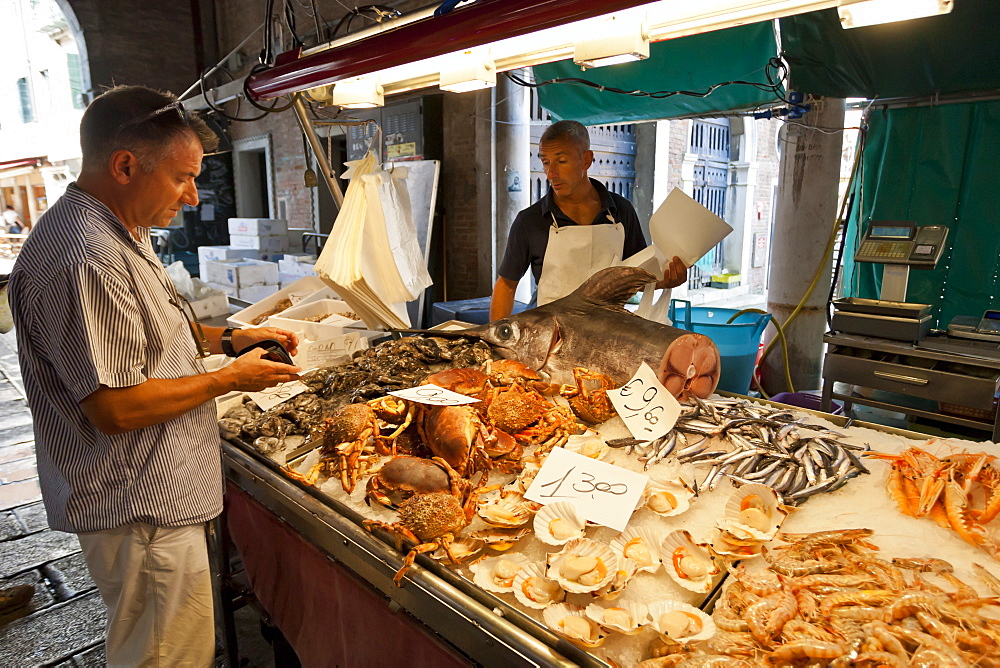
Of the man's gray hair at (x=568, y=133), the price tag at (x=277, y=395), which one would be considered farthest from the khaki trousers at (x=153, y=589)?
the man's gray hair at (x=568, y=133)

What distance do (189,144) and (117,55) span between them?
42.2 feet

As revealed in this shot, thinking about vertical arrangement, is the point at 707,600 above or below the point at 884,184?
below

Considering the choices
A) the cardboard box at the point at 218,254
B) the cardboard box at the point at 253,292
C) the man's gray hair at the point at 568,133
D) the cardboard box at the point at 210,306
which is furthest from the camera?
the cardboard box at the point at 218,254

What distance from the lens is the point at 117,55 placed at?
38.1ft

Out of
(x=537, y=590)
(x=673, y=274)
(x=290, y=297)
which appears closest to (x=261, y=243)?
(x=290, y=297)

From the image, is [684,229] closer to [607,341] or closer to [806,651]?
[607,341]

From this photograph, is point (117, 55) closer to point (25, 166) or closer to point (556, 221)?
point (25, 166)

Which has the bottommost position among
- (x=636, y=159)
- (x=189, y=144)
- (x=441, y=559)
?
(x=441, y=559)

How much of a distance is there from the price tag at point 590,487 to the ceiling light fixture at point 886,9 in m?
1.21

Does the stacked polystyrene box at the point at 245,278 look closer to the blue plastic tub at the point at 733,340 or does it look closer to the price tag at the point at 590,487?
the blue plastic tub at the point at 733,340

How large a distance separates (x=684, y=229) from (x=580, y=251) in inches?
30.1

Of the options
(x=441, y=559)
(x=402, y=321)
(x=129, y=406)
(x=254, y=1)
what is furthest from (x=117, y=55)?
(x=441, y=559)

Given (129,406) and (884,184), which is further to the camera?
(884,184)

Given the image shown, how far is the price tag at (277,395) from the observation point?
2.46m
